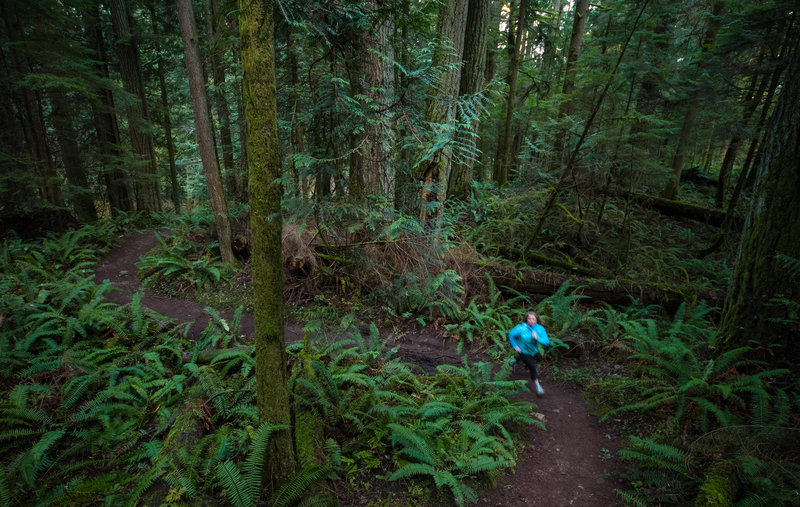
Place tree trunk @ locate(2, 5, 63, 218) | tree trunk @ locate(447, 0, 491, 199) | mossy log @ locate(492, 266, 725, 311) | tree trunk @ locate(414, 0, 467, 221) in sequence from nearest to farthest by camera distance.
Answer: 1. tree trunk @ locate(414, 0, 467, 221)
2. mossy log @ locate(492, 266, 725, 311)
3. tree trunk @ locate(447, 0, 491, 199)
4. tree trunk @ locate(2, 5, 63, 218)

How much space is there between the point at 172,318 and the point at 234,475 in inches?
202

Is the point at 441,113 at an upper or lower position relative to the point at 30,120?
upper

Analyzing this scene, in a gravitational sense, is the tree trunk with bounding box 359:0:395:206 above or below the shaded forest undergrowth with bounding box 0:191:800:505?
above

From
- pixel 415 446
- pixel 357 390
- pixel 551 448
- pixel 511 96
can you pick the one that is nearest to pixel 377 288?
pixel 357 390

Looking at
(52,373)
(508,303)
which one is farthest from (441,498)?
(52,373)

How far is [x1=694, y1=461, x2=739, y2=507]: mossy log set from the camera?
302 centimetres

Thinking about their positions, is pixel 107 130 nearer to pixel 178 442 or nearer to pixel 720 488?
pixel 178 442

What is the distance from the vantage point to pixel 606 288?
8.16m

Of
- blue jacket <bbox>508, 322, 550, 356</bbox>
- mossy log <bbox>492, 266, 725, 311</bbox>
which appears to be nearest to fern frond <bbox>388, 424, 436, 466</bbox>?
blue jacket <bbox>508, 322, 550, 356</bbox>

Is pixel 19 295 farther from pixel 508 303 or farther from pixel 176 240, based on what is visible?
pixel 508 303

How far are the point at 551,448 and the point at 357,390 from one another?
9.25ft

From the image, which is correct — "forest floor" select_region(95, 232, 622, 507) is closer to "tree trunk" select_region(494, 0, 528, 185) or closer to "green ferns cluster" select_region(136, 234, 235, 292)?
"green ferns cluster" select_region(136, 234, 235, 292)

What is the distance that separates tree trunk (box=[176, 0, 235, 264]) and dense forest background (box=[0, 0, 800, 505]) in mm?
54

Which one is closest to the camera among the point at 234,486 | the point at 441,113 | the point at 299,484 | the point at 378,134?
the point at 234,486
